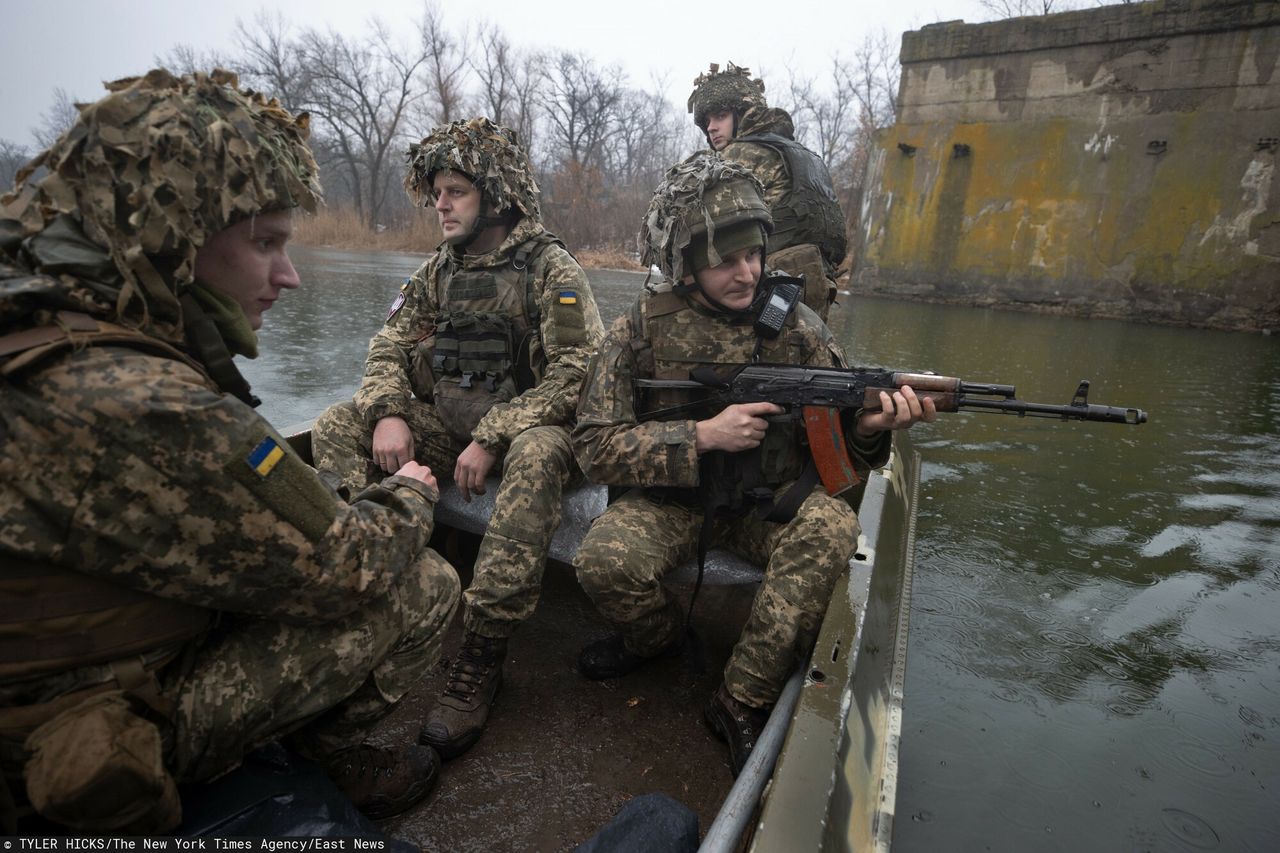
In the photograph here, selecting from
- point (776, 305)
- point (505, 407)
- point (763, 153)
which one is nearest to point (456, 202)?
point (505, 407)

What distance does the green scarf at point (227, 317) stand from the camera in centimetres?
151

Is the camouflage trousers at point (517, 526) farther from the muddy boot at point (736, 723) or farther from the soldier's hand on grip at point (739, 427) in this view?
the muddy boot at point (736, 723)

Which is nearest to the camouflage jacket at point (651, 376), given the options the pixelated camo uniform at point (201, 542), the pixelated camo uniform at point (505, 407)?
the pixelated camo uniform at point (505, 407)

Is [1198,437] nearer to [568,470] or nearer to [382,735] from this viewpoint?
[568,470]

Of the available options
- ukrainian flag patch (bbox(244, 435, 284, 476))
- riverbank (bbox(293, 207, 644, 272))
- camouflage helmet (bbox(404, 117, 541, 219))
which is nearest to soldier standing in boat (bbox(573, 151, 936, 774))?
camouflage helmet (bbox(404, 117, 541, 219))

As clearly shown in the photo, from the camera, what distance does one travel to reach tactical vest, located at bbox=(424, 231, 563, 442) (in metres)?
3.23

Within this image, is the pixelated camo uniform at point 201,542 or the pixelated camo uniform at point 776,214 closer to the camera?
the pixelated camo uniform at point 201,542

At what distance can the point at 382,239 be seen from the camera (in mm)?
28812

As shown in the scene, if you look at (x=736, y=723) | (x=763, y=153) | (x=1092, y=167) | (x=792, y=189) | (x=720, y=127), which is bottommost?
(x=736, y=723)

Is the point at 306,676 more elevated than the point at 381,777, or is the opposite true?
the point at 306,676

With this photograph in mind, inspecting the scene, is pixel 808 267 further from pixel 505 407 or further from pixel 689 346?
pixel 505 407

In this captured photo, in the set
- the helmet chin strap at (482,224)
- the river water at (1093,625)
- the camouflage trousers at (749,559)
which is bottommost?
the river water at (1093,625)

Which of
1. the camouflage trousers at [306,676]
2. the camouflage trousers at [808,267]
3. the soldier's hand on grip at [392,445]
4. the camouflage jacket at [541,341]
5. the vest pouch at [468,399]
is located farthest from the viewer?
the camouflage trousers at [808,267]

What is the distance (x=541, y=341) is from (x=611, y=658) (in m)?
1.40
